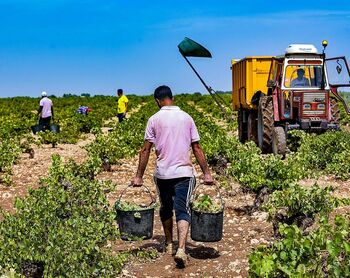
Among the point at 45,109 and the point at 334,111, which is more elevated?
the point at 45,109

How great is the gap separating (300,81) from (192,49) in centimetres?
366

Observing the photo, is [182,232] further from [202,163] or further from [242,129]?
[242,129]

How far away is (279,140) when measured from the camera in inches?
534

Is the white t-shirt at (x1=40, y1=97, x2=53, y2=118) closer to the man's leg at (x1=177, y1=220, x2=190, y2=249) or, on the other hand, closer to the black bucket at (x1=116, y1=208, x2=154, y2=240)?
the black bucket at (x1=116, y1=208, x2=154, y2=240)

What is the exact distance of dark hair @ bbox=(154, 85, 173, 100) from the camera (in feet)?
21.1

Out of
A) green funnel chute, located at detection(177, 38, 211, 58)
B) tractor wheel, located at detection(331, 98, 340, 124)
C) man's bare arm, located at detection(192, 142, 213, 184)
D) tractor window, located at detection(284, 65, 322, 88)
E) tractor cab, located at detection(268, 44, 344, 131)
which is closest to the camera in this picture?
man's bare arm, located at detection(192, 142, 213, 184)

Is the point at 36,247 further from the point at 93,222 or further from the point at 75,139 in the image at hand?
the point at 75,139

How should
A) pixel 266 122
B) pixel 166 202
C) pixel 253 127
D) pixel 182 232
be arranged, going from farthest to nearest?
pixel 253 127, pixel 266 122, pixel 166 202, pixel 182 232

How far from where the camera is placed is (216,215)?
22.0 feet

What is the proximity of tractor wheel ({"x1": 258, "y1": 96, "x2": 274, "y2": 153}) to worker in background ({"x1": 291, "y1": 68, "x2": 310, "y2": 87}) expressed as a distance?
71cm

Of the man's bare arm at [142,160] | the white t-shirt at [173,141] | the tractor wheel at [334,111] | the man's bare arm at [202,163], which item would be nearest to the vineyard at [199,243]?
the man's bare arm at [142,160]

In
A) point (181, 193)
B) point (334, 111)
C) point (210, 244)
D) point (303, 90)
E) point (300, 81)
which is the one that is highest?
point (300, 81)

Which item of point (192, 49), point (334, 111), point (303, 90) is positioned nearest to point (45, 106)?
point (192, 49)

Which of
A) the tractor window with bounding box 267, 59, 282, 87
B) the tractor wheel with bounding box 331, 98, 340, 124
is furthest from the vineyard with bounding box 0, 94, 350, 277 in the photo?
the tractor window with bounding box 267, 59, 282, 87
